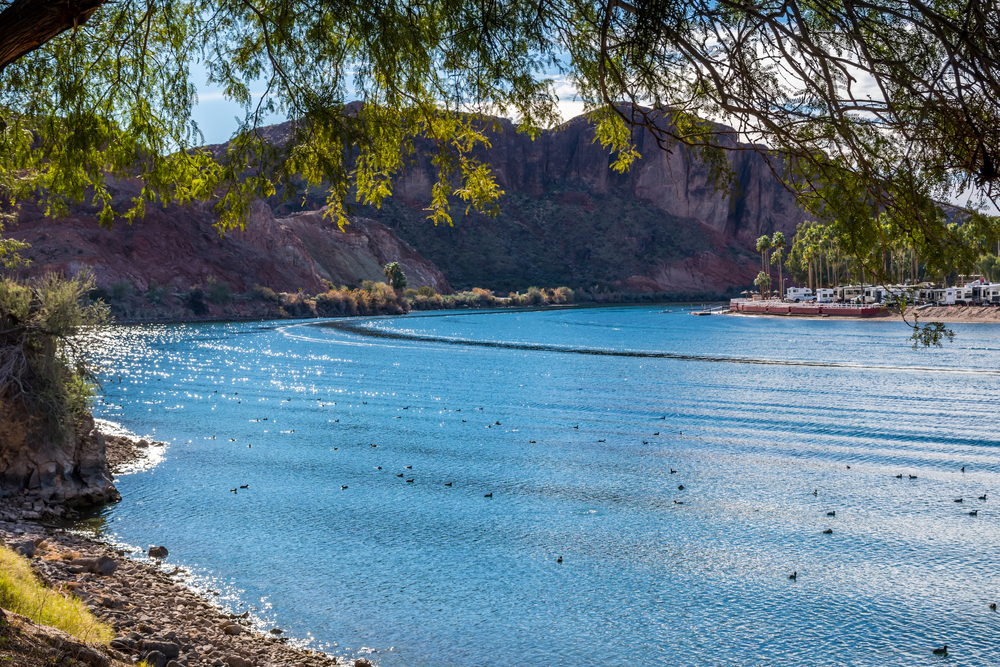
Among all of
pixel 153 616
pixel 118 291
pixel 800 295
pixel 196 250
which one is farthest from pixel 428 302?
pixel 153 616

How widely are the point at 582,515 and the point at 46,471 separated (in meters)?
9.59

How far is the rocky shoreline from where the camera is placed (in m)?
5.73

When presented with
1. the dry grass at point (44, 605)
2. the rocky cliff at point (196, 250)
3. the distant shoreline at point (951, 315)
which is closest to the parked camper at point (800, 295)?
the distant shoreline at point (951, 315)

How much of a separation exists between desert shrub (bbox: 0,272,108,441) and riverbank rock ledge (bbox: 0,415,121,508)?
24cm

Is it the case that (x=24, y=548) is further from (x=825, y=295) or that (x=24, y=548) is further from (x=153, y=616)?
(x=825, y=295)

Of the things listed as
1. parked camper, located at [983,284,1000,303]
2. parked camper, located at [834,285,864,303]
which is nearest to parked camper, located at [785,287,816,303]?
parked camper, located at [834,285,864,303]

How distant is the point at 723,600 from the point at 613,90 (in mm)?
7044

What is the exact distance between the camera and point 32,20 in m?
5.25

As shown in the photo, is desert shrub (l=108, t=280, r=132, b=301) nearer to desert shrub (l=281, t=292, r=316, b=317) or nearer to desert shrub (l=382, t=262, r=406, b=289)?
desert shrub (l=281, t=292, r=316, b=317)

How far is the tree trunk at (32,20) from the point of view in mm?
5223

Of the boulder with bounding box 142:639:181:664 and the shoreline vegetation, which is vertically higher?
the shoreline vegetation

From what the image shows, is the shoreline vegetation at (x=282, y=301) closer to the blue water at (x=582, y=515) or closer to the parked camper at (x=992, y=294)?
the blue water at (x=582, y=515)

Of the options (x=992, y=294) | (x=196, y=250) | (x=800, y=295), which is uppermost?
(x=196, y=250)

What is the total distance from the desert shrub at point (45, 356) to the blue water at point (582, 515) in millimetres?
2037
